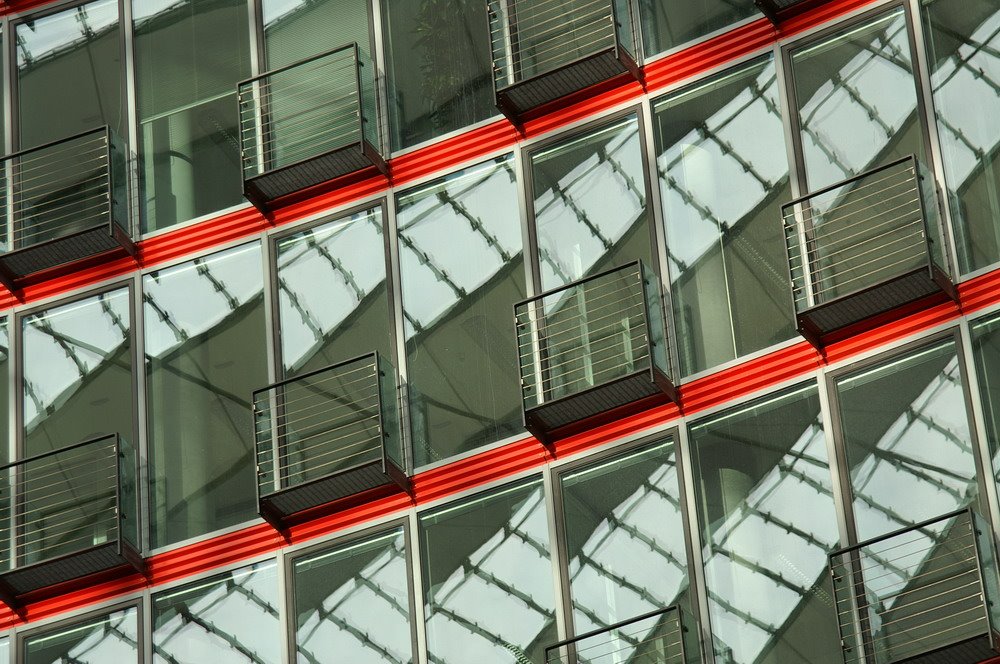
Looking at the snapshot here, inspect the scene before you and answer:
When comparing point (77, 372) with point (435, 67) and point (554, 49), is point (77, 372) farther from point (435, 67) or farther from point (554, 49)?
point (554, 49)

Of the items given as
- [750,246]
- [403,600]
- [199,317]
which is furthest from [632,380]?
[199,317]

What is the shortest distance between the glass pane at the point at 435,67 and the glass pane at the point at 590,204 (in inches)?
54.1

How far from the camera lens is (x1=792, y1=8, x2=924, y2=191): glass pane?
2658 centimetres

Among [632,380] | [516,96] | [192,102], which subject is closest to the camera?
[632,380]

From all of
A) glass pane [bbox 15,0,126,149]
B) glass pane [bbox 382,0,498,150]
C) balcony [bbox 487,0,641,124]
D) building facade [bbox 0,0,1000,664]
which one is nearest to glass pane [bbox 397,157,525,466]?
building facade [bbox 0,0,1000,664]

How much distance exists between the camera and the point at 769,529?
25656 millimetres

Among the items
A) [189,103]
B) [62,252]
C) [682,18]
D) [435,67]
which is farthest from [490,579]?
[189,103]

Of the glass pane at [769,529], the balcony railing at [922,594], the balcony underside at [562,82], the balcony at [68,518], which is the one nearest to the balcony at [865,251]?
the glass pane at [769,529]

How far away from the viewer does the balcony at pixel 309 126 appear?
96.5ft

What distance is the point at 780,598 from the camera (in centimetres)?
2525

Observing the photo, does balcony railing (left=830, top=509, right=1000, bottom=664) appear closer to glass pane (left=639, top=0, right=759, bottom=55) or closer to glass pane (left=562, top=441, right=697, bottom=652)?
glass pane (left=562, top=441, right=697, bottom=652)

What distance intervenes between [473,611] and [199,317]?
5925 millimetres

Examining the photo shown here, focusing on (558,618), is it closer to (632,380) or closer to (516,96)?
(632,380)

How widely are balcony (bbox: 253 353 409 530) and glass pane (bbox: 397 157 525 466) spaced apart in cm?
48
